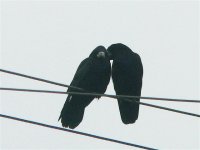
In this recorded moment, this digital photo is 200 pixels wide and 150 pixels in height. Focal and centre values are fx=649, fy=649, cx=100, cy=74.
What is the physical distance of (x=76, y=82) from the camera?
8047 mm

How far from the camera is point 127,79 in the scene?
8023 millimetres

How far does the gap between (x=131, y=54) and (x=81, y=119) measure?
1.06 meters

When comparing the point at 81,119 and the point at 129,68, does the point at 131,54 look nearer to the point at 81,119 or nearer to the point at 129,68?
the point at 129,68

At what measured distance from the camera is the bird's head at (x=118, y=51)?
827cm

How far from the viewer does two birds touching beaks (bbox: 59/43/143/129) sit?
7941 millimetres

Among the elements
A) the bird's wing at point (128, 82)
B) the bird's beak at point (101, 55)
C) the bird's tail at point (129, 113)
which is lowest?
the bird's tail at point (129, 113)

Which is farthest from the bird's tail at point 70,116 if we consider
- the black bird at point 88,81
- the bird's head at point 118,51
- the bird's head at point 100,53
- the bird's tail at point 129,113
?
the bird's head at point 118,51

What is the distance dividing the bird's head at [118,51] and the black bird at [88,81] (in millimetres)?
184

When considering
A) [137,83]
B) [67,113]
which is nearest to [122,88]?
[137,83]

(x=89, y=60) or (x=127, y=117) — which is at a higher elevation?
(x=89, y=60)

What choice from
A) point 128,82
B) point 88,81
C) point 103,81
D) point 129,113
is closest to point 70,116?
point 88,81

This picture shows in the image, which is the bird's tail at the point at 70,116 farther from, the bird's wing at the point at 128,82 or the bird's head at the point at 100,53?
the bird's head at the point at 100,53

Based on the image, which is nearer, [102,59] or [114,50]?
[102,59]

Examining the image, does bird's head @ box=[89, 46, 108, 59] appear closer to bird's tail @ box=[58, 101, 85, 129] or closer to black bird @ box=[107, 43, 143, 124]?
black bird @ box=[107, 43, 143, 124]
